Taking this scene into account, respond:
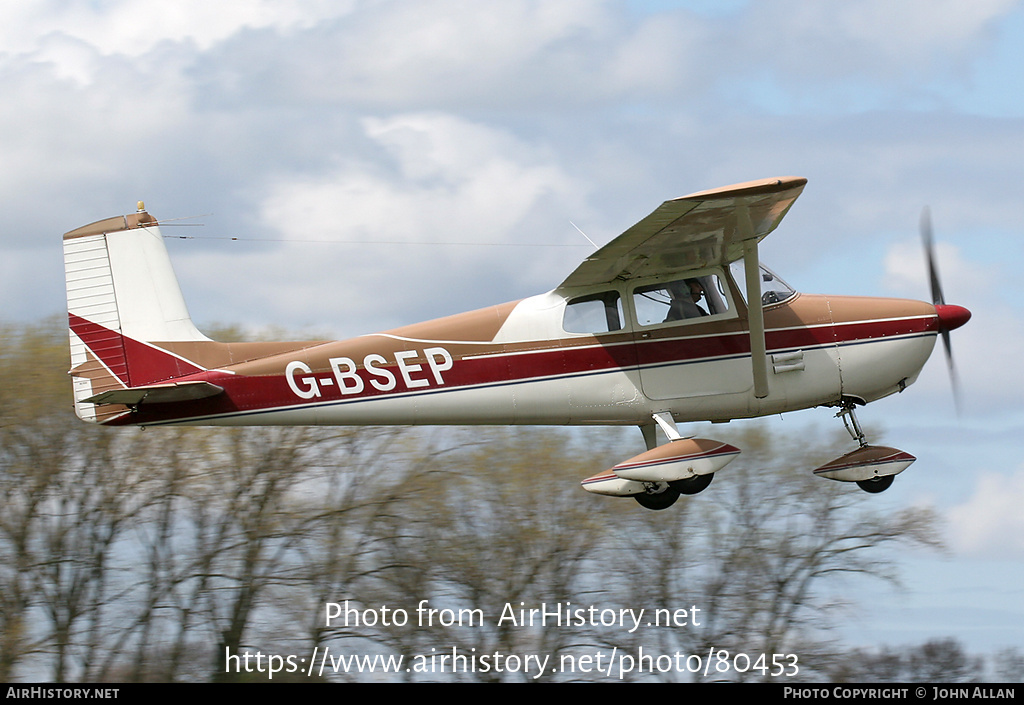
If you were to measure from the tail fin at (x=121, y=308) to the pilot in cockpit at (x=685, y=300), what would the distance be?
4.40 meters

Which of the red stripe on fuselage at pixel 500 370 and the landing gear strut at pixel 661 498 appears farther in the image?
the landing gear strut at pixel 661 498

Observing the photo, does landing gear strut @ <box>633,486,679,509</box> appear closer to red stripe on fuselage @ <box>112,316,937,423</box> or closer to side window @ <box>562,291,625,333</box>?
red stripe on fuselage @ <box>112,316,937,423</box>

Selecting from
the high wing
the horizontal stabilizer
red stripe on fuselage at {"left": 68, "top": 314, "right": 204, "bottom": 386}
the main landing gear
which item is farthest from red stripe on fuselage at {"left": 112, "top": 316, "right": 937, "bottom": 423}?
the main landing gear

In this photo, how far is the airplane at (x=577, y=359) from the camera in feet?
34.1

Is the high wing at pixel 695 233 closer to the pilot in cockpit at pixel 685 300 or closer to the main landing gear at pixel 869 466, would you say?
the pilot in cockpit at pixel 685 300

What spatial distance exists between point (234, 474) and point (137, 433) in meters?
2.45

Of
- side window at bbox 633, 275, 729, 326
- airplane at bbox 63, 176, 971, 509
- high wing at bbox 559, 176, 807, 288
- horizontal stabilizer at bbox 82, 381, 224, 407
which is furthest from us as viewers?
side window at bbox 633, 275, 729, 326

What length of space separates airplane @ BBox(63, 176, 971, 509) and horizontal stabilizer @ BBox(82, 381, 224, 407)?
19 mm

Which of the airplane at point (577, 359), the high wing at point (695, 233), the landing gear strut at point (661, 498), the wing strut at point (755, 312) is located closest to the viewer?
the high wing at point (695, 233)

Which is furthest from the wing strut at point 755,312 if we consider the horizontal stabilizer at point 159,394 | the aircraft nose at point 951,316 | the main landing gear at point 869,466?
the horizontal stabilizer at point 159,394

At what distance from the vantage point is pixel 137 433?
2291cm

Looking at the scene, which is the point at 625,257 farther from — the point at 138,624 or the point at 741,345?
the point at 138,624

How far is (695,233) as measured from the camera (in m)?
9.98

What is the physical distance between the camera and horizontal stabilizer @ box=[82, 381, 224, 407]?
992 cm
